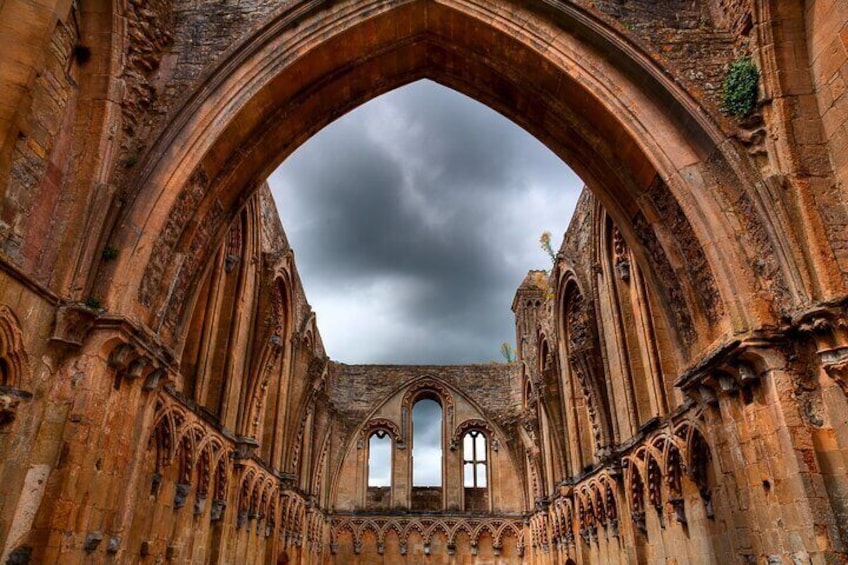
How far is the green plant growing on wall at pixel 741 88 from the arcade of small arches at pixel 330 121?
0.35 feet

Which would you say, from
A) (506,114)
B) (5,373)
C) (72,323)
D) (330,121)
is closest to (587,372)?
(506,114)

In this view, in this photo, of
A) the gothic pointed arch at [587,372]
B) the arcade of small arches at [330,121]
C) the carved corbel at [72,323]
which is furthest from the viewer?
the gothic pointed arch at [587,372]

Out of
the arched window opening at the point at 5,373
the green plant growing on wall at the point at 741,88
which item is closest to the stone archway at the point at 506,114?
the green plant growing on wall at the point at 741,88

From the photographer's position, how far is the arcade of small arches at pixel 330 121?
5.00 meters

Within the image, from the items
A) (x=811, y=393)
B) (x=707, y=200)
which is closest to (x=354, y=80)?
(x=707, y=200)

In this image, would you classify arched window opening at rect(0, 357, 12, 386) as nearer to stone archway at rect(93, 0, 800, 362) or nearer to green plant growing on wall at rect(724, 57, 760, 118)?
stone archway at rect(93, 0, 800, 362)

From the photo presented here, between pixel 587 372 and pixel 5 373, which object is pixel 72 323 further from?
pixel 587 372

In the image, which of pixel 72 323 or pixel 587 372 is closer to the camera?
pixel 72 323

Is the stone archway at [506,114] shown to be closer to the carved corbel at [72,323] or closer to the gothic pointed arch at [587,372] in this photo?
the carved corbel at [72,323]

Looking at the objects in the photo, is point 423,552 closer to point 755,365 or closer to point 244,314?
point 244,314

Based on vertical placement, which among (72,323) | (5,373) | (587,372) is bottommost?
(5,373)

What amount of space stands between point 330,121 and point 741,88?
4.97 metres

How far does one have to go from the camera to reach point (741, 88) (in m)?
6.30

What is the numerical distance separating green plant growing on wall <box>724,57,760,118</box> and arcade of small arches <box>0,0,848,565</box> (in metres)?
0.11
